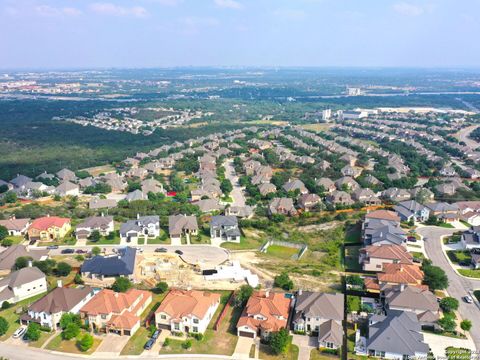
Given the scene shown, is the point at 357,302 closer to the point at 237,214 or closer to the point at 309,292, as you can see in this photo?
the point at 309,292

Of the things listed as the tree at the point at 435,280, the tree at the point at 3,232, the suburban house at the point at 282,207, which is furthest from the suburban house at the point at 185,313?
the suburban house at the point at 282,207

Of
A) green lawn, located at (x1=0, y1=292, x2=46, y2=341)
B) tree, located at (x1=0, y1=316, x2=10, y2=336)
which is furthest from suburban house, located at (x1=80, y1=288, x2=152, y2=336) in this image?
tree, located at (x1=0, y1=316, x2=10, y2=336)

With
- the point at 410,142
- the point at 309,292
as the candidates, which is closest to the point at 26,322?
the point at 309,292

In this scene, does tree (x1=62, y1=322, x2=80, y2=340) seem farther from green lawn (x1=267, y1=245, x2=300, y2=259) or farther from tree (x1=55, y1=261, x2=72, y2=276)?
green lawn (x1=267, y1=245, x2=300, y2=259)

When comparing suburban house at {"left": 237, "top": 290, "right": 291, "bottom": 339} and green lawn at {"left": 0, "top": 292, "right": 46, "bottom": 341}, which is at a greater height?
suburban house at {"left": 237, "top": 290, "right": 291, "bottom": 339}

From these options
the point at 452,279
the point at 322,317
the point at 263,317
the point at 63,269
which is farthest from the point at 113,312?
the point at 452,279
